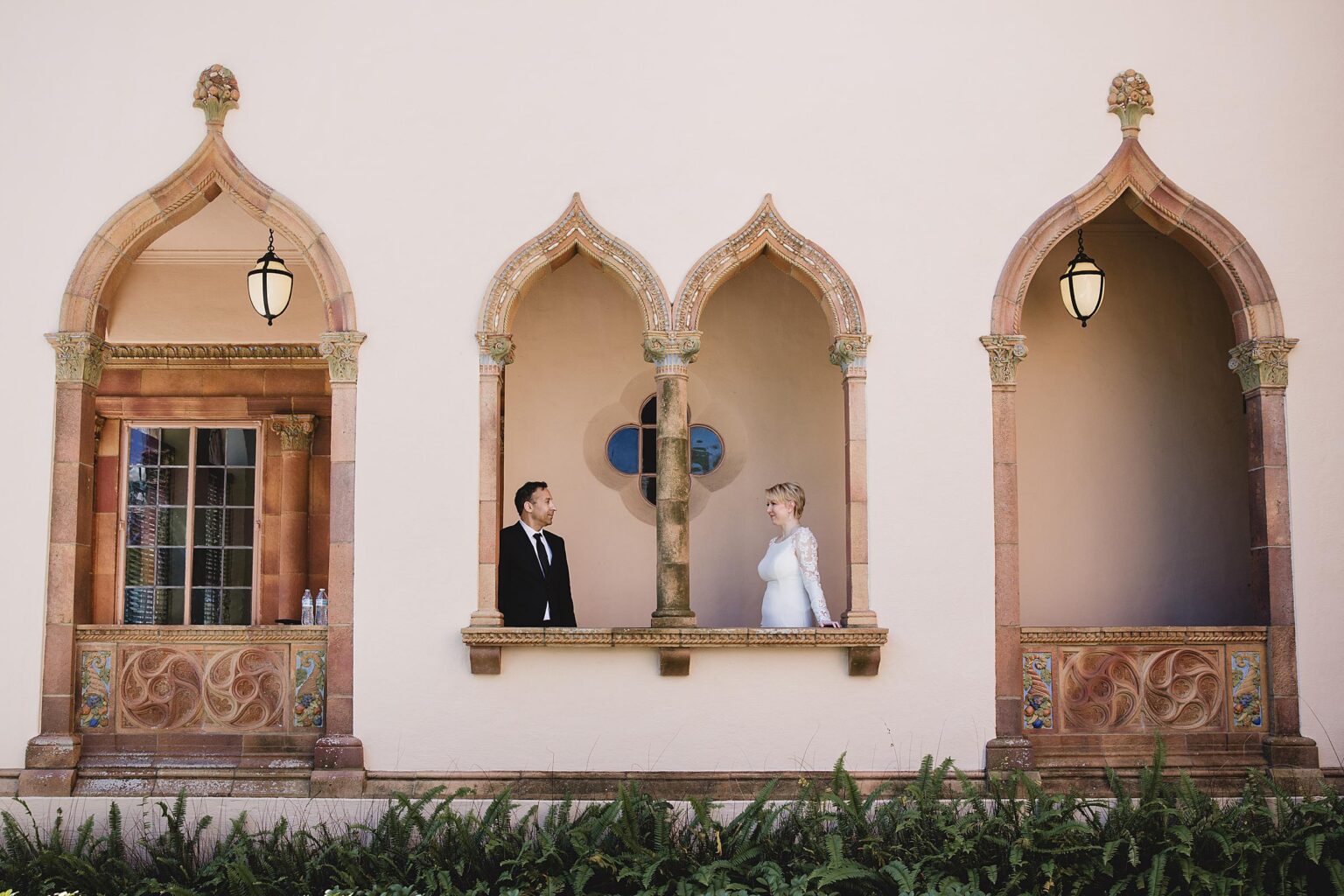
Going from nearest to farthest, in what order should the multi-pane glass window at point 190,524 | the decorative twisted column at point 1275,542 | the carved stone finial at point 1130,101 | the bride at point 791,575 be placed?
the decorative twisted column at point 1275,542
the bride at point 791,575
the carved stone finial at point 1130,101
the multi-pane glass window at point 190,524

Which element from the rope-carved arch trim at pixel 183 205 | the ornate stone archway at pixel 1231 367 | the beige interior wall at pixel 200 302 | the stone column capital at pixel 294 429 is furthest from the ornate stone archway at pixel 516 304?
the stone column capital at pixel 294 429

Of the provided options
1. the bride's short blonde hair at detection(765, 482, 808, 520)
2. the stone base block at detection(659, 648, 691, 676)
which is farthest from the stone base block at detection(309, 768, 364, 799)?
the bride's short blonde hair at detection(765, 482, 808, 520)

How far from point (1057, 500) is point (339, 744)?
5.77 m

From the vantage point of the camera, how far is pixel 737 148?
32.3 ft

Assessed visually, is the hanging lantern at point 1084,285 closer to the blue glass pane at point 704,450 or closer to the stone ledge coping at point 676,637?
the stone ledge coping at point 676,637

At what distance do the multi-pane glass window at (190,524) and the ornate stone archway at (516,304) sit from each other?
3774 millimetres

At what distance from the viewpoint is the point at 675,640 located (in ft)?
30.6

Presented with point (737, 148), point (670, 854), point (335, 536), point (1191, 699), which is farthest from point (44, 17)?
point (1191, 699)

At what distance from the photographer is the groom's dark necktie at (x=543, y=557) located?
33.1 ft

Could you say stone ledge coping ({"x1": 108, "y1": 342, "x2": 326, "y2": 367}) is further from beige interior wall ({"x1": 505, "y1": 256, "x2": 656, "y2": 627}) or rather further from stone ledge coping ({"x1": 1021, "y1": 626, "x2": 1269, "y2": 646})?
stone ledge coping ({"x1": 1021, "y1": 626, "x2": 1269, "y2": 646})

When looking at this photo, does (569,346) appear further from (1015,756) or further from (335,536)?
(1015,756)

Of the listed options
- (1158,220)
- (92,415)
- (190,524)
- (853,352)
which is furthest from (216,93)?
(1158,220)

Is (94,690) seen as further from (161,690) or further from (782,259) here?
(782,259)

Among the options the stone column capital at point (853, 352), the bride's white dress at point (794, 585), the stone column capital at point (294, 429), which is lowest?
the bride's white dress at point (794, 585)
